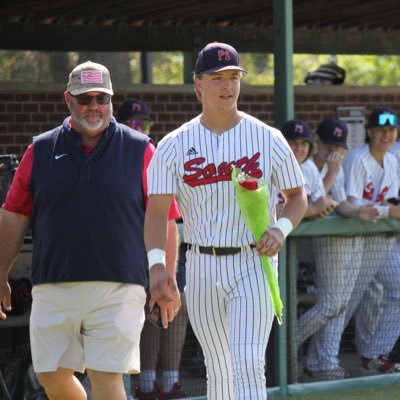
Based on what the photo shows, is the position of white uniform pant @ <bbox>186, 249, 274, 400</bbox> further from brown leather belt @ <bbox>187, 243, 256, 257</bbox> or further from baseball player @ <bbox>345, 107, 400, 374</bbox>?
baseball player @ <bbox>345, 107, 400, 374</bbox>

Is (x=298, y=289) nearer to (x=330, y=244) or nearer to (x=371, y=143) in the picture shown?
(x=330, y=244)

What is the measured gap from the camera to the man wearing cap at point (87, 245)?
5590 mm

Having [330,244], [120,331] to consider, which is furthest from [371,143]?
[120,331]

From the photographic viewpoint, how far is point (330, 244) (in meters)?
8.30

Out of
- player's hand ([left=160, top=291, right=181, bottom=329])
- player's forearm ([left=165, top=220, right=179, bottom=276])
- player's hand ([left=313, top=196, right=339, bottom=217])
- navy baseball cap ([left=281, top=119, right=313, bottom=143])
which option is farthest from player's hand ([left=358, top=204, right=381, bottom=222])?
player's hand ([left=160, top=291, right=181, bottom=329])

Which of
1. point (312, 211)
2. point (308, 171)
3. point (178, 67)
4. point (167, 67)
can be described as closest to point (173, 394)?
point (312, 211)

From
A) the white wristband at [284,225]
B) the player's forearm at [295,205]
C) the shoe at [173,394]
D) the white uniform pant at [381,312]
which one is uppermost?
the player's forearm at [295,205]

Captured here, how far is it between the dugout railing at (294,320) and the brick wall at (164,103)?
3.15 meters

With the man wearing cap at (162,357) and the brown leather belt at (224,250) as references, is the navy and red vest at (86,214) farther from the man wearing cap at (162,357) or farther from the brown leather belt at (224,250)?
the man wearing cap at (162,357)

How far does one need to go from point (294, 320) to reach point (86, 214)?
2966mm

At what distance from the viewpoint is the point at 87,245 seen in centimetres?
559

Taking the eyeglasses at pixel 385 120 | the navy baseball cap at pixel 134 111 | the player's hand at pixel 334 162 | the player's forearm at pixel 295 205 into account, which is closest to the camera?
the player's forearm at pixel 295 205

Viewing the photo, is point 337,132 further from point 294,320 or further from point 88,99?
point 88,99

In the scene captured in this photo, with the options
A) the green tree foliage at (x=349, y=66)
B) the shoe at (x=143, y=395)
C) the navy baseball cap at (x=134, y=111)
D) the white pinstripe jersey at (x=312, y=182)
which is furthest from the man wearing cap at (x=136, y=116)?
the green tree foliage at (x=349, y=66)
